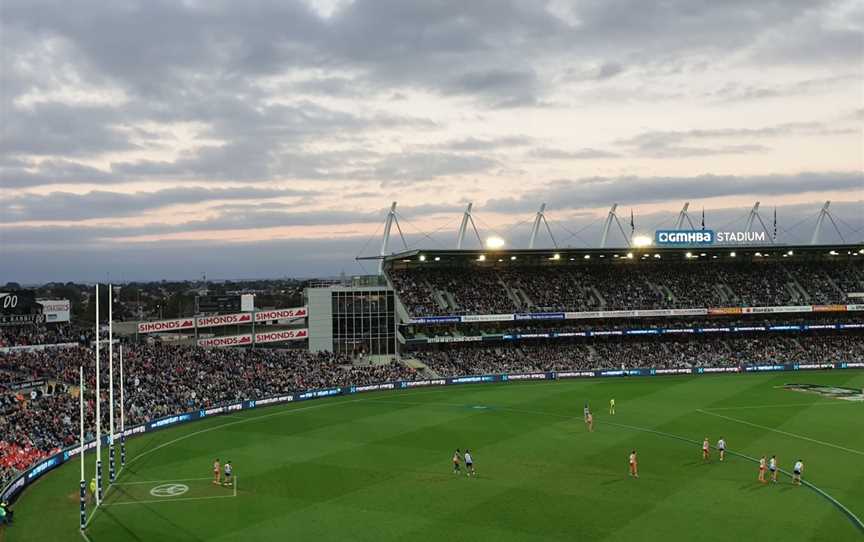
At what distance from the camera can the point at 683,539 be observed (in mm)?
26047

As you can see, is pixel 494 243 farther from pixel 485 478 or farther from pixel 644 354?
pixel 485 478

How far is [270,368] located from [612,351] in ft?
136

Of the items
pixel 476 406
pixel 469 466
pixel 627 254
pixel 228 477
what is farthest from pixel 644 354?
pixel 228 477

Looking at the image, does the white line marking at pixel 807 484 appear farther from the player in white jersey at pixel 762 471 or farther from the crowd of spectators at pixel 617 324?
the crowd of spectators at pixel 617 324

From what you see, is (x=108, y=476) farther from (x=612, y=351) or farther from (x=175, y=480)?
(x=612, y=351)

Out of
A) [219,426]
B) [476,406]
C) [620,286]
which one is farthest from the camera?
[620,286]

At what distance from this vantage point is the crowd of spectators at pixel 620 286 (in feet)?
286

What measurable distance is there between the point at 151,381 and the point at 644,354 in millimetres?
55825

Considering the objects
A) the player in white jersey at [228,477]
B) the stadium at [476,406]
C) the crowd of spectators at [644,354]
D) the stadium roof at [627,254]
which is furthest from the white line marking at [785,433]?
the stadium roof at [627,254]

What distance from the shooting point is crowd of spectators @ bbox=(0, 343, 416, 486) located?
Result: 139ft

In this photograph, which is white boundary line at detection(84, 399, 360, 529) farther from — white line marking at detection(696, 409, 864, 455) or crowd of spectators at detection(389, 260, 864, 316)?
white line marking at detection(696, 409, 864, 455)

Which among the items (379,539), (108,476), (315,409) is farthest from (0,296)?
(379,539)

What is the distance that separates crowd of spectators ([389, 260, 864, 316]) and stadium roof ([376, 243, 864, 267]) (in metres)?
1.03

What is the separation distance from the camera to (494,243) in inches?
3388
